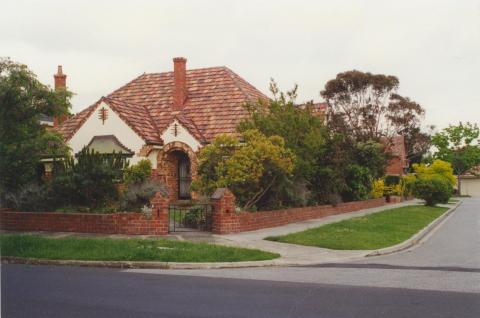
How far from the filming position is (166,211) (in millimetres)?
17156

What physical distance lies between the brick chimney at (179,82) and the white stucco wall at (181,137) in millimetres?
3418

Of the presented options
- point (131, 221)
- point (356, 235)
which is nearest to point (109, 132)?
point (131, 221)

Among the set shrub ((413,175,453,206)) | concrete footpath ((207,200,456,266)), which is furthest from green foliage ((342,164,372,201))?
concrete footpath ((207,200,456,266))

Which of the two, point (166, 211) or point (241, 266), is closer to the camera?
point (241, 266)

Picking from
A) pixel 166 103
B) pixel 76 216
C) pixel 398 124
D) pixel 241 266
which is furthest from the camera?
pixel 398 124

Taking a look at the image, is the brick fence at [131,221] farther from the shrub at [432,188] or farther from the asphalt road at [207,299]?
the shrub at [432,188]

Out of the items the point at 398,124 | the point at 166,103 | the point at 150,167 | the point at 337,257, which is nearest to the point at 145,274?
the point at 337,257

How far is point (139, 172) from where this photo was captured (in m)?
25.6

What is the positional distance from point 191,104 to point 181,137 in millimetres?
4019

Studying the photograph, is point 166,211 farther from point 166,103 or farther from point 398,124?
point 398,124

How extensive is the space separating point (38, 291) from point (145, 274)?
249 centimetres

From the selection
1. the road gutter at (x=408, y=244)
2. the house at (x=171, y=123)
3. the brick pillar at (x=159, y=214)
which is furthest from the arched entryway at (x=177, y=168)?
the road gutter at (x=408, y=244)

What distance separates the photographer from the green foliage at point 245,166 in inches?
784

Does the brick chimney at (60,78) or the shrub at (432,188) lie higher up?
the brick chimney at (60,78)
